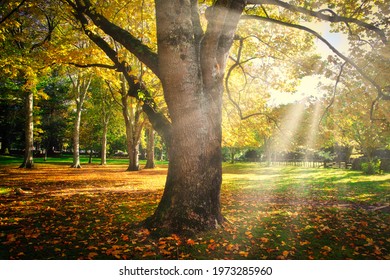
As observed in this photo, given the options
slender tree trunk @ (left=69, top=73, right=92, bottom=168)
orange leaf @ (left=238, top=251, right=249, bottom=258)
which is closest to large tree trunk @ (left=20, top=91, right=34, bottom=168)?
slender tree trunk @ (left=69, top=73, right=92, bottom=168)

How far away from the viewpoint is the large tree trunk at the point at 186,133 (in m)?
4.92

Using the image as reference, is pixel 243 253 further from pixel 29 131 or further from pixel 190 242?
pixel 29 131

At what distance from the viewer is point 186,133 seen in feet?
16.3

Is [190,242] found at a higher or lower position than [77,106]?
lower

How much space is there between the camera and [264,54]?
11.0 meters

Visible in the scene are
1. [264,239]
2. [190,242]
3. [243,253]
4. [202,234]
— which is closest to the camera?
[243,253]

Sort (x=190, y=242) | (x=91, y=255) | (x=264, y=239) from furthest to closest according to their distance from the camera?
(x=264, y=239), (x=190, y=242), (x=91, y=255)

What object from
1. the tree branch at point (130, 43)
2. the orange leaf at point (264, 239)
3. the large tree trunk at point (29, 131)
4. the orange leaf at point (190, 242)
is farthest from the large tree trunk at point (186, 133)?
the large tree trunk at point (29, 131)

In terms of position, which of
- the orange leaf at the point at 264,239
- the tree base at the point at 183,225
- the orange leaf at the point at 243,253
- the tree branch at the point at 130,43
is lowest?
the orange leaf at the point at 243,253

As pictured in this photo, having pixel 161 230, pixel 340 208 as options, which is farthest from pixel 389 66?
pixel 161 230

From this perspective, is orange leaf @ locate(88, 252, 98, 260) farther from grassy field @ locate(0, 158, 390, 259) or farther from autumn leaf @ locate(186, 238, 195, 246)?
autumn leaf @ locate(186, 238, 195, 246)

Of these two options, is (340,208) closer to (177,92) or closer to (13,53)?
(177,92)

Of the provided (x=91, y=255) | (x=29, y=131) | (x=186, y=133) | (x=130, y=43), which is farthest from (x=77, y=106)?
(x=91, y=255)

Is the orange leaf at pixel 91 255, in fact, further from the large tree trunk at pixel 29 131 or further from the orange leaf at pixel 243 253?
the large tree trunk at pixel 29 131
